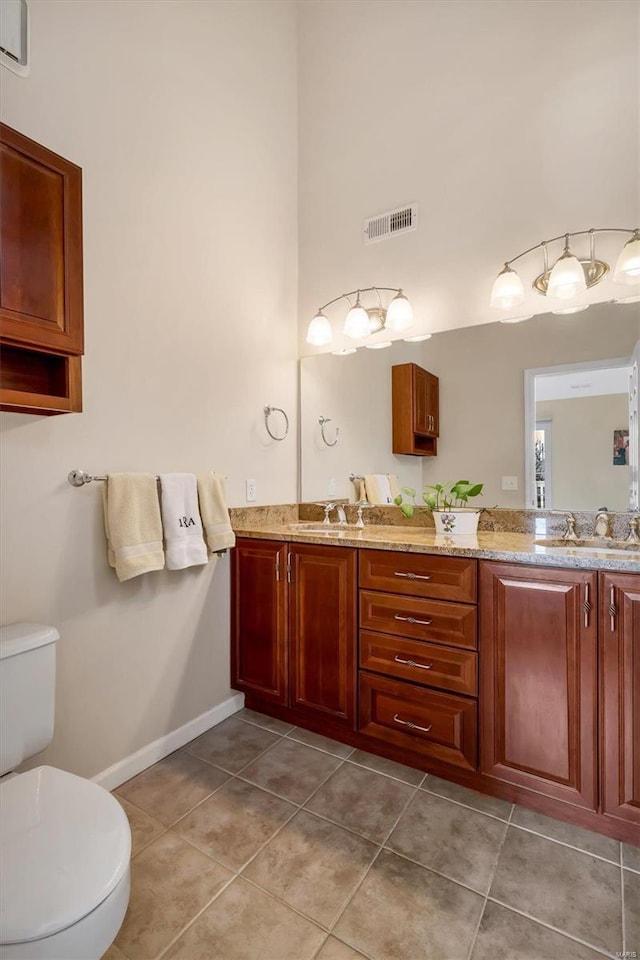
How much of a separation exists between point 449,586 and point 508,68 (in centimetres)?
234

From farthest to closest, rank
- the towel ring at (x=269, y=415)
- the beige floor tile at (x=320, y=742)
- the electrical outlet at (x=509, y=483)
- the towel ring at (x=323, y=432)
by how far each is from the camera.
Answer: the towel ring at (x=323, y=432) → the towel ring at (x=269, y=415) → the electrical outlet at (x=509, y=483) → the beige floor tile at (x=320, y=742)

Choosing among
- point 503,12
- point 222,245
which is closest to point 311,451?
point 222,245

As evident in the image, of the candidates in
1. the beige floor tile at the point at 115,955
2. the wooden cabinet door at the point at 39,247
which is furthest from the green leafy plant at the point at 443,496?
the beige floor tile at the point at 115,955

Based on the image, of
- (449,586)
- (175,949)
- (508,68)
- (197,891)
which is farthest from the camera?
(508,68)

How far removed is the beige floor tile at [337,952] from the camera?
1140mm

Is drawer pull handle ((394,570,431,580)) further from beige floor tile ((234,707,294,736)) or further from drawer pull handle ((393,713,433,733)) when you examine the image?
beige floor tile ((234,707,294,736))

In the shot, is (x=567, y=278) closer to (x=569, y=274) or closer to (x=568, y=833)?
(x=569, y=274)

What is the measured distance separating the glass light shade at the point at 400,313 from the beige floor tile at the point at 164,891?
233cm

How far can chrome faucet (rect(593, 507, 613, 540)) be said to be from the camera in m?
1.91

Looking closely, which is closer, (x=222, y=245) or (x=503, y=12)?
A: (x=503, y=12)

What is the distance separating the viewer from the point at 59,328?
4.63 feet

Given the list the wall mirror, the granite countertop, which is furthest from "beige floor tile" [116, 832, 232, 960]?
the wall mirror

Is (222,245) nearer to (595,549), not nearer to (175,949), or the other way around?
(595,549)

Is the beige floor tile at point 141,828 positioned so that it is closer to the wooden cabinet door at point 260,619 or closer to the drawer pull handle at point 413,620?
the wooden cabinet door at point 260,619
